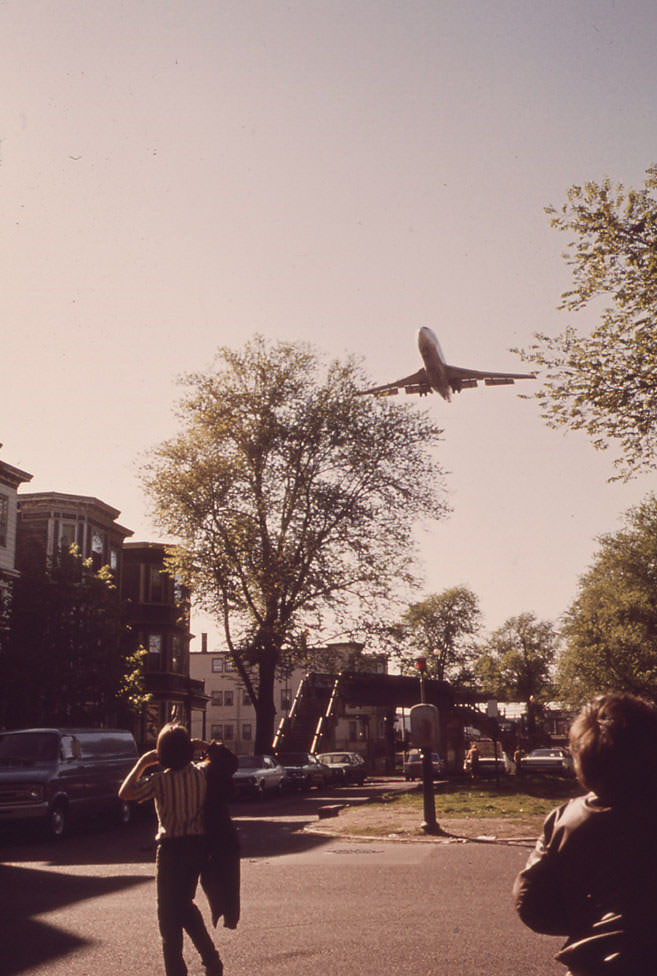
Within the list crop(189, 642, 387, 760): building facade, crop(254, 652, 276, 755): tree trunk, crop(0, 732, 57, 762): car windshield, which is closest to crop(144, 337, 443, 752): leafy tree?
crop(254, 652, 276, 755): tree trunk

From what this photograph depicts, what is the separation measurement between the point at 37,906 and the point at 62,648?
81.6ft

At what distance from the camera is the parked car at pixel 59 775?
20.3 metres

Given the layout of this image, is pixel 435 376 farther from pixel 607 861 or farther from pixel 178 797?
pixel 607 861

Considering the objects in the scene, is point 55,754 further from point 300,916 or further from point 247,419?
point 247,419

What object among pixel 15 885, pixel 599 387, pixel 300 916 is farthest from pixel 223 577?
pixel 300 916

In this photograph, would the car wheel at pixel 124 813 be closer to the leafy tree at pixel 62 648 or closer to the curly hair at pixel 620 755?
the leafy tree at pixel 62 648

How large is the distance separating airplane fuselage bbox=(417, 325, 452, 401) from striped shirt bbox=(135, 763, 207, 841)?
24140 mm

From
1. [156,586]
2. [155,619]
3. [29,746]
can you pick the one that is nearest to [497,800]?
[29,746]

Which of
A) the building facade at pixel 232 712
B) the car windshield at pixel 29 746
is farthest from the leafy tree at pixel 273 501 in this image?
the building facade at pixel 232 712

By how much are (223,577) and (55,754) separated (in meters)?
20.4

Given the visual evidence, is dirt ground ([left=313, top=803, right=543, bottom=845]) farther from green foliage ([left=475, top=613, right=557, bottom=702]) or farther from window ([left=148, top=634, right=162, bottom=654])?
green foliage ([left=475, top=613, right=557, bottom=702])

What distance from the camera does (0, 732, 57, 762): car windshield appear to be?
21672 mm

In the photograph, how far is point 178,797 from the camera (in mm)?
6723

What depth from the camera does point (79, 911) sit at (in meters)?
10.7
